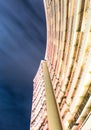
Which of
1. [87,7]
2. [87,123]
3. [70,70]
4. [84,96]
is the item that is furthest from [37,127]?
[87,7]

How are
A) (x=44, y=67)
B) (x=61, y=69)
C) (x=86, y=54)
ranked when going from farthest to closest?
1. (x=44, y=67)
2. (x=61, y=69)
3. (x=86, y=54)

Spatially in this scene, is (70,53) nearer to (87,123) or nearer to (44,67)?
(87,123)

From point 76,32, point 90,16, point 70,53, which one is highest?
point 90,16

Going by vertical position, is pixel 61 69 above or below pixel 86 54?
below

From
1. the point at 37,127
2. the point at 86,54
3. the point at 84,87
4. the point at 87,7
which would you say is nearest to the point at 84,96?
the point at 84,87

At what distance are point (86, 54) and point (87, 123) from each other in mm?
4281

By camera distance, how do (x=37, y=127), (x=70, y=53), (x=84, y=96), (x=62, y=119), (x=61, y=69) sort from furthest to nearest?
(x=37, y=127) < (x=61, y=69) < (x=62, y=119) < (x=70, y=53) < (x=84, y=96)

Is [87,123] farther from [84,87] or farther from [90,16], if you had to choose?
[90,16]

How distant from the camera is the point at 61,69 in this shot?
2762cm

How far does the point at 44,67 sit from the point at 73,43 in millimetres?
27221

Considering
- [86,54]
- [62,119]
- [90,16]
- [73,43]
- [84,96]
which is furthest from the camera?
[62,119]

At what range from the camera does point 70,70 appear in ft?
71.9

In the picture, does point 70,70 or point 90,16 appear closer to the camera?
point 90,16

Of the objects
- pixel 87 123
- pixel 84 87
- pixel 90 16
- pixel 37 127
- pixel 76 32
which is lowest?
pixel 37 127
